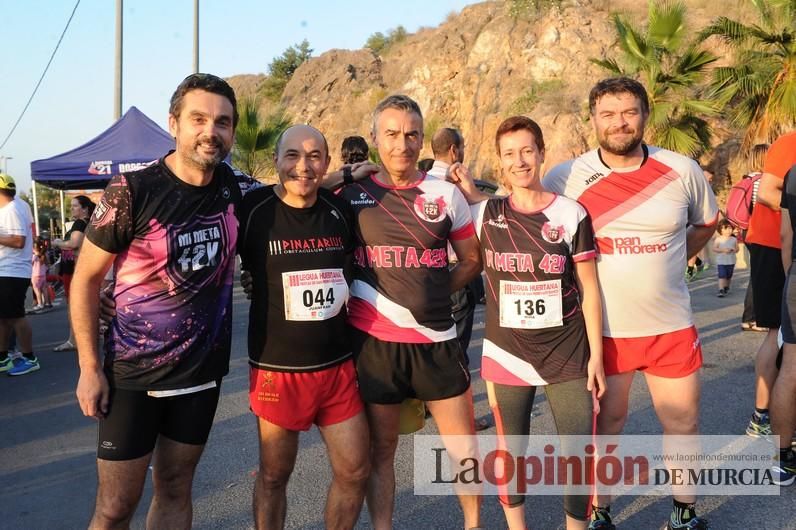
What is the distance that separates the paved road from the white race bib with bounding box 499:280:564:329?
1.24 metres

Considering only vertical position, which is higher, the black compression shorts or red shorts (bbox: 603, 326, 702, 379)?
red shorts (bbox: 603, 326, 702, 379)

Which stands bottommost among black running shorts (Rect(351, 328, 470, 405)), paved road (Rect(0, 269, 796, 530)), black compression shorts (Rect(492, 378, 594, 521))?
paved road (Rect(0, 269, 796, 530))

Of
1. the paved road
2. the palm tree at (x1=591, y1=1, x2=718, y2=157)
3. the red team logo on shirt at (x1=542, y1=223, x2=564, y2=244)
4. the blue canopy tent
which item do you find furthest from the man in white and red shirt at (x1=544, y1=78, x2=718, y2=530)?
the palm tree at (x1=591, y1=1, x2=718, y2=157)

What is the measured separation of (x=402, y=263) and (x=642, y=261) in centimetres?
125

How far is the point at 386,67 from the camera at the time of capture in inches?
1676

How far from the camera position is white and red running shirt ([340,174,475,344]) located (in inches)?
113

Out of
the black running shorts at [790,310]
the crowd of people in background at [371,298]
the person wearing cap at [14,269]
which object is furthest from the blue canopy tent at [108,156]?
the black running shorts at [790,310]

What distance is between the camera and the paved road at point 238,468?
345cm

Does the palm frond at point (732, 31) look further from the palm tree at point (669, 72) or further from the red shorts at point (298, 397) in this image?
the red shorts at point (298, 397)

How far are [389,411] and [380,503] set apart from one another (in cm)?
48

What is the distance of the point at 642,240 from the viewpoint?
3088 mm

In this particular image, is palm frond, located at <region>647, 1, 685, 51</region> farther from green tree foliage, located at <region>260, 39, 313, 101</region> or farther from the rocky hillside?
green tree foliage, located at <region>260, 39, 313, 101</region>

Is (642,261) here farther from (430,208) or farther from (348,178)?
(348,178)

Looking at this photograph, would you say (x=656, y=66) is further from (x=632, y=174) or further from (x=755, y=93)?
(x=632, y=174)
